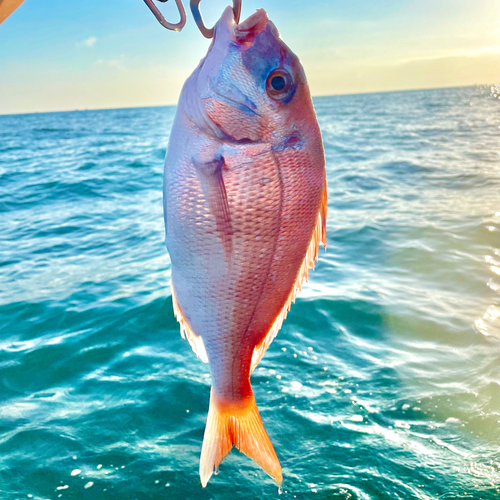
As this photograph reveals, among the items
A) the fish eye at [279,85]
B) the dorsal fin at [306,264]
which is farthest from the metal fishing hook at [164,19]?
the dorsal fin at [306,264]

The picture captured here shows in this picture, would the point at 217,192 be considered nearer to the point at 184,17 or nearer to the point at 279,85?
the point at 279,85

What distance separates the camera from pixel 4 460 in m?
3.51

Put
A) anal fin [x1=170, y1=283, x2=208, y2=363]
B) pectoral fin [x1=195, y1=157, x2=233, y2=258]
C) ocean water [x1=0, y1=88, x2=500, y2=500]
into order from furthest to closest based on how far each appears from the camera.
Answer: ocean water [x1=0, y1=88, x2=500, y2=500], anal fin [x1=170, y1=283, x2=208, y2=363], pectoral fin [x1=195, y1=157, x2=233, y2=258]

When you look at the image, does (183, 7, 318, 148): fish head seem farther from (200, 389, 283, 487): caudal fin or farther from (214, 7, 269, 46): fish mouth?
(200, 389, 283, 487): caudal fin

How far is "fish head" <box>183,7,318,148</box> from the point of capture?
5.11 ft

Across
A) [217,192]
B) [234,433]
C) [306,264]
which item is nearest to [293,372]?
[234,433]

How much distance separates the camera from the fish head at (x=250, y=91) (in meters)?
1.56

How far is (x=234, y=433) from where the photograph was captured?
1858 mm

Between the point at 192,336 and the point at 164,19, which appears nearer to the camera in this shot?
the point at 164,19

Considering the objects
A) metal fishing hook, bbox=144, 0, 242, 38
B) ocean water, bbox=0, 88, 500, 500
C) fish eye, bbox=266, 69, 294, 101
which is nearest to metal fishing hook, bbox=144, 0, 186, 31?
metal fishing hook, bbox=144, 0, 242, 38

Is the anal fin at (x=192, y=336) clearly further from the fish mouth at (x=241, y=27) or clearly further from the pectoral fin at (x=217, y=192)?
the fish mouth at (x=241, y=27)

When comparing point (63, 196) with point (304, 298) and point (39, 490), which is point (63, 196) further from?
point (39, 490)

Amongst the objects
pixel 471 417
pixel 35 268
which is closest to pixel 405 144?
pixel 35 268

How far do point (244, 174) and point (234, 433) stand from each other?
101 centimetres
